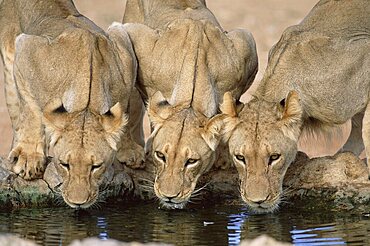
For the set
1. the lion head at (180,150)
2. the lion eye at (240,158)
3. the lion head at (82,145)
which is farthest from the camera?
the lion eye at (240,158)

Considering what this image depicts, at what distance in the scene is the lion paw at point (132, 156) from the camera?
32.7 ft

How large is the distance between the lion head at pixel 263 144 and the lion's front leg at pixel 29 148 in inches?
61.3

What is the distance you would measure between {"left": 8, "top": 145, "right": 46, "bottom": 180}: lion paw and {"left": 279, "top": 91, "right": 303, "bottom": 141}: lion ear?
198 centimetres

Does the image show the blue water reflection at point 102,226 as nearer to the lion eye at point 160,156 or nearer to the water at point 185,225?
the water at point 185,225

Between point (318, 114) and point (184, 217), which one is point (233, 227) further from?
point (318, 114)

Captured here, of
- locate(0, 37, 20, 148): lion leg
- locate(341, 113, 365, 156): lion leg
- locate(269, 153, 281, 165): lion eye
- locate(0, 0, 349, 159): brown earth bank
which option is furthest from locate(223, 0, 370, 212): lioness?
locate(0, 0, 349, 159): brown earth bank

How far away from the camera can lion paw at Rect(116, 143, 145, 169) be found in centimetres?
995

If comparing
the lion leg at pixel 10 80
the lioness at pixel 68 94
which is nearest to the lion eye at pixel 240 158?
the lioness at pixel 68 94

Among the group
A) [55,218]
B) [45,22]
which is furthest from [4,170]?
[45,22]

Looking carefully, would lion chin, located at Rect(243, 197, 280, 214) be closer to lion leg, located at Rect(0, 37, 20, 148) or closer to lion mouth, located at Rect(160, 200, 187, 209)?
lion mouth, located at Rect(160, 200, 187, 209)

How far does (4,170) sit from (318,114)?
2570 millimetres

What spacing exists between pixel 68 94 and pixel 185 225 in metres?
1.38

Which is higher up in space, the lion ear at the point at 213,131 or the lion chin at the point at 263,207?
the lion ear at the point at 213,131

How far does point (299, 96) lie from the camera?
951 centimetres
